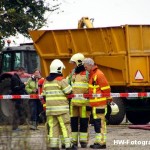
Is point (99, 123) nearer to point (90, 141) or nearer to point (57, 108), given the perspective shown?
point (57, 108)

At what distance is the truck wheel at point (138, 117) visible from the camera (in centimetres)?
1972

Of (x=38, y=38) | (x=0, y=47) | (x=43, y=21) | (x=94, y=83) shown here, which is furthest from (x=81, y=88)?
(x=43, y=21)

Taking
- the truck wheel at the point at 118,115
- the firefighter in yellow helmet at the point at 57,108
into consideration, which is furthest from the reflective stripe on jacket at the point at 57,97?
the truck wheel at the point at 118,115

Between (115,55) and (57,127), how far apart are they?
659cm

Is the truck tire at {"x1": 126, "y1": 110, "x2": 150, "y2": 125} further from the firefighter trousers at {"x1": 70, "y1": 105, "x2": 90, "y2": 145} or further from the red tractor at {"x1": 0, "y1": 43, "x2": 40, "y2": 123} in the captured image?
the firefighter trousers at {"x1": 70, "y1": 105, "x2": 90, "y2": 145}

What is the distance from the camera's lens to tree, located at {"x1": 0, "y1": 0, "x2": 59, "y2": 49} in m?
23.3

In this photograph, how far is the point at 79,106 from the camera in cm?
1235

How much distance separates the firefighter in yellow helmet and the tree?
37.9 ft

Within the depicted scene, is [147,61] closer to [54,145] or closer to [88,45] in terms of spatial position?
[88,45]

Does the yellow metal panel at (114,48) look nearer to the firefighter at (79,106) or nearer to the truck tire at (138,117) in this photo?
the truck tire at (138,117)

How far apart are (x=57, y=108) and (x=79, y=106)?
1.03m

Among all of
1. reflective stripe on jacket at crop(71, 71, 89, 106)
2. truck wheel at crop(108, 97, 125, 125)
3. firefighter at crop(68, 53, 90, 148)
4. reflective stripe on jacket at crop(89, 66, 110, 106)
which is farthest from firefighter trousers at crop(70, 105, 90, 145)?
truck wheel at crop(108, 97, 125, 125)

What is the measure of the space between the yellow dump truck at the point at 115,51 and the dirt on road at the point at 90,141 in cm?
114

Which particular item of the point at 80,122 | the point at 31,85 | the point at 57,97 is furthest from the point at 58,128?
the point at 31,85
